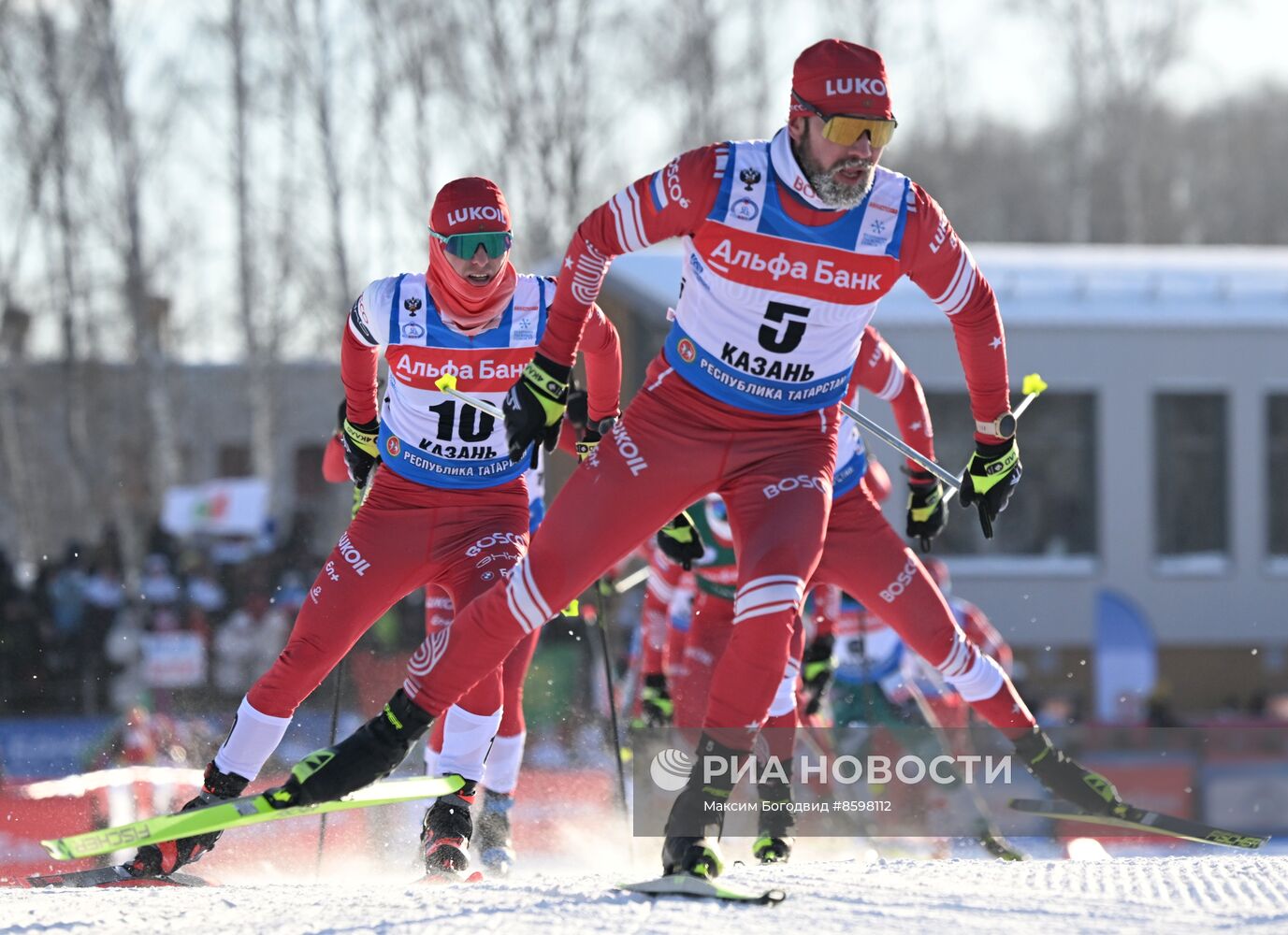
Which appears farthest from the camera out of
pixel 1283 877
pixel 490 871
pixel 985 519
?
pixel 490 871

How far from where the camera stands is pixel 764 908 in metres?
4.37

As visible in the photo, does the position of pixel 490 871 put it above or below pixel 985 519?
below

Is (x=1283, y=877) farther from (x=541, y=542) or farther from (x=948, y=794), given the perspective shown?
(x=948, y=794)

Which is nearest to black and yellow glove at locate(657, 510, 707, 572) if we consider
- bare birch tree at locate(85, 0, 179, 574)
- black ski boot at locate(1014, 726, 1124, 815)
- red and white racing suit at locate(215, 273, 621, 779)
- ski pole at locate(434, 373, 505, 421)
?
red and white racing suit at locate(215, 273, 621, 779)

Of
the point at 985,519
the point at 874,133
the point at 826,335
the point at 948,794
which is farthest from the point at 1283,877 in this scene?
the point at 948,794

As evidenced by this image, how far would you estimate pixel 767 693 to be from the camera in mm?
4723

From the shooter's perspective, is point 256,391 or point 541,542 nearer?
point 541,542

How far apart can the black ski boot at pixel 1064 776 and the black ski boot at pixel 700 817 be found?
5.27ft

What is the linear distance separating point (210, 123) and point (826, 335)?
61.2 feet

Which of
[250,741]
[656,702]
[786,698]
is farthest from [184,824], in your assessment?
[656,702]

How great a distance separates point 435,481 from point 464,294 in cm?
Answer: 62

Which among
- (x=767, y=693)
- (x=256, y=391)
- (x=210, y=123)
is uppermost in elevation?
(x=210, y=123)

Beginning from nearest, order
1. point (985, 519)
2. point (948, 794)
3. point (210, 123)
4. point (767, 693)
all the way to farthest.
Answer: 1. point (767, 693)
2. point (985, 519)
3. point (948, 794)
4. point (210, 123)

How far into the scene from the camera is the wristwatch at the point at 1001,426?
17.4 feet
